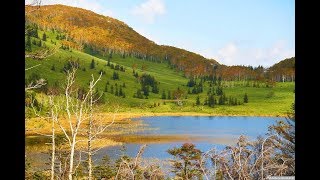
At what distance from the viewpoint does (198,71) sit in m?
130

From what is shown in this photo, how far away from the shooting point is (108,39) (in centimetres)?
15488

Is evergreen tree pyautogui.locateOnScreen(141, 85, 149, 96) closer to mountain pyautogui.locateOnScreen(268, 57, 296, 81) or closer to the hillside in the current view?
the hillside

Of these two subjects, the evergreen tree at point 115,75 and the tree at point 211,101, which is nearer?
the tree at point 211,101

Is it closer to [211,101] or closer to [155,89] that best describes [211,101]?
[211,101]

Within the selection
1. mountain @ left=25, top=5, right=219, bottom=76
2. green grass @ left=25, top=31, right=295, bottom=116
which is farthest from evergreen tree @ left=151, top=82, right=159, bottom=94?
mountain @ left=25, top=5, right=219, bottom=76

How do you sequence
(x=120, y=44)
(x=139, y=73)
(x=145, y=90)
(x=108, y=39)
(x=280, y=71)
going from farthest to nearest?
1. (x=108, y=39)
2. (x=120, y=44)
3. (x=139, y=73)
4. (x=280, y=71)
5. (x=145, y=90)

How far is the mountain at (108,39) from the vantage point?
443ft

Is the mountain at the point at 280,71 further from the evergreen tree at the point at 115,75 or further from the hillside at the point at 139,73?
the evergreen tree at the point at 115,75

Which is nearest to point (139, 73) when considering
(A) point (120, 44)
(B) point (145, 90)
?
(B) point (145, 90)

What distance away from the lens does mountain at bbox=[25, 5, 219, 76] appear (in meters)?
135

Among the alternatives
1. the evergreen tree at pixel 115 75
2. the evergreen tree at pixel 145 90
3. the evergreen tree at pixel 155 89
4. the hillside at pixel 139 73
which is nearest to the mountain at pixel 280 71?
the hillside at pixel 139 73
